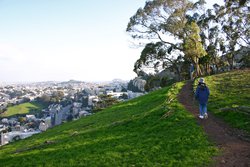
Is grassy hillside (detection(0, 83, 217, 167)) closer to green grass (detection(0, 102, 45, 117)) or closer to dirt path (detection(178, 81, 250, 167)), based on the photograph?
dirt path (detection(178, 81, 250, 167))

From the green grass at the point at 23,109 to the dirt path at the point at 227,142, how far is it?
100 m

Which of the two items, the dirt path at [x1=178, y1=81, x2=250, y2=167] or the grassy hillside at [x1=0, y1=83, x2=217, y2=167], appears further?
the grassy hillside at [x1=0, y1=83, x2=217, y2=167]

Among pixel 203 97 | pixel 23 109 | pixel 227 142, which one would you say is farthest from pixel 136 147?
pixel 23 109

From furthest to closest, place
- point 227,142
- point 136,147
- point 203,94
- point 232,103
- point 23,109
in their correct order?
point 23,109
point 232,103
point 203,94
point 136,147
point 227,142

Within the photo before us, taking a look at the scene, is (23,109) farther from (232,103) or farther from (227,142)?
Answer: (227,142)

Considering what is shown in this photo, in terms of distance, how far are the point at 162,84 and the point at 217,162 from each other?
39.0 metres

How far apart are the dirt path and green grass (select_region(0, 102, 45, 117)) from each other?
100 m

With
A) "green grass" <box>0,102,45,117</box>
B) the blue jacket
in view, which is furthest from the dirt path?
"green grass" <box>0,102,45,117</box>

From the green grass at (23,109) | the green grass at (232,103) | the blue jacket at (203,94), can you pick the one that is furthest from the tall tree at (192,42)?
the green grass at (23,109)

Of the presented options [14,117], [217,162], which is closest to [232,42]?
[217,162]

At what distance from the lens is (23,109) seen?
115 meters

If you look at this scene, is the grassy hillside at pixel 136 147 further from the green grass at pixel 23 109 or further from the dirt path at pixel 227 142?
the green grass at pixel 23 109

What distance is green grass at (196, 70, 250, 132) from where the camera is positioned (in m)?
14.8

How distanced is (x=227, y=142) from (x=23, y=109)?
11098cm
